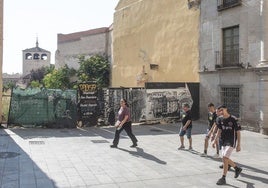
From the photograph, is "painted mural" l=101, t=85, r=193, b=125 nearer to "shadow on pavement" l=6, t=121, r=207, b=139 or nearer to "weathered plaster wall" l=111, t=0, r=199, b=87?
"shadow on pavement" l=6, t=121, r=207, b=139

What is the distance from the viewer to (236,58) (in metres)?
17.7

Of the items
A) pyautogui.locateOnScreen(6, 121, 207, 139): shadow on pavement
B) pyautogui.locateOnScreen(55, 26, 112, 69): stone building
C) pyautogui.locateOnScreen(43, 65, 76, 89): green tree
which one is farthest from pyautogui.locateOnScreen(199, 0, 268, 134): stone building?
pyautogui.locateOnScreen(43, 65, 76, 89): green tree

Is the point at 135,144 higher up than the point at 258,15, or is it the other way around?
the point at 258,15

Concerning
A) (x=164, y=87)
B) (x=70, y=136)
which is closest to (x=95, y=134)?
(x=70, y=136)

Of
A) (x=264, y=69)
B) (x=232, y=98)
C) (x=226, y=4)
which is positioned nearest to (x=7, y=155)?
(x=264, y=69)

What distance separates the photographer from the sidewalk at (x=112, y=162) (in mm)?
7805

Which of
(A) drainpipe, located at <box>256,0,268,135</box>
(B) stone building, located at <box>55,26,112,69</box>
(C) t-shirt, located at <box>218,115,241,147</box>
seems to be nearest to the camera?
(C) t-shirt, located at <box>218,115,241,147</box>

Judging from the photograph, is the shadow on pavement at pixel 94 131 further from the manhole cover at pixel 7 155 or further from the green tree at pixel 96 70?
the green tree at pixel 96 70

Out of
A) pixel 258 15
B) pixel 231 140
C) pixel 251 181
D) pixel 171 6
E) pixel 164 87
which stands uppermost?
pixel 171 6

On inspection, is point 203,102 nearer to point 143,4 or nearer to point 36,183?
point 143,4

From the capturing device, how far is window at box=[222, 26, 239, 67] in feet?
57.9

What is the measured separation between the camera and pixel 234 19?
57.7ft

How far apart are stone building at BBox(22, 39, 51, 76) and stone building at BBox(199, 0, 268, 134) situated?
91.7 m

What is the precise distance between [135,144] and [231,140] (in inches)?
187
